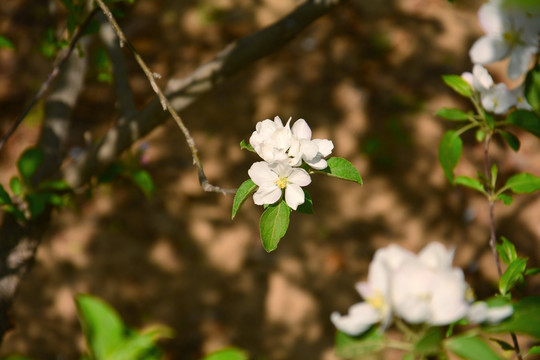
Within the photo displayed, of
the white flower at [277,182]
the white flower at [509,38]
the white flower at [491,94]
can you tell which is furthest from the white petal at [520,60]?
the white flower at [277,182]

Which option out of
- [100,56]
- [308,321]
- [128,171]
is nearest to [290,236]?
[308,321]

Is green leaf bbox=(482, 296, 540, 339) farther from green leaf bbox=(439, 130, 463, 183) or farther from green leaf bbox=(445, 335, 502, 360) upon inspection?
green leaf bbox=(439, 130, 463, 183)

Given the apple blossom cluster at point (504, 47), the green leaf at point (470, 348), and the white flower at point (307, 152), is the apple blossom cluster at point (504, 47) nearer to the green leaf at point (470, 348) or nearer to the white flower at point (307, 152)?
the white flower at point (307, 152)

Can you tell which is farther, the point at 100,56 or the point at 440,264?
the point at 100,56

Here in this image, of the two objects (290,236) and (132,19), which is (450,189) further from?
(132,19)

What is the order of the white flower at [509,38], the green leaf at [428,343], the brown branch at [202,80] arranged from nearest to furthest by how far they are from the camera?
the green leaf at [428,343] < the white flower at [509,38] < the brown branch at [202,80]

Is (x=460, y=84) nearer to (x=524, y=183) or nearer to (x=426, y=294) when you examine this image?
(x=524, y=183)

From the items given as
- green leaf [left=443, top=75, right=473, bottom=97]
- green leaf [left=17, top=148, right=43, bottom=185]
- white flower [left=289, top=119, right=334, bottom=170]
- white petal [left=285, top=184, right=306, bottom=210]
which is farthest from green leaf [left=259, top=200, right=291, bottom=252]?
green leaf [left=17, top=148, right=43, bottom=185]
